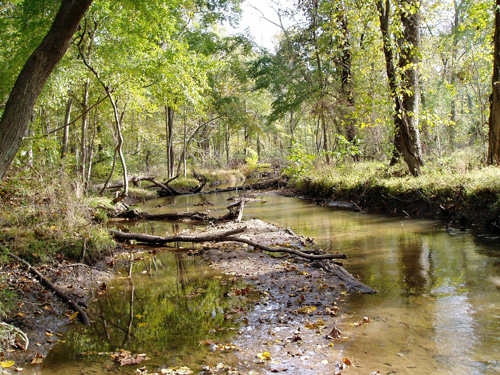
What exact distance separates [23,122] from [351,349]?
14.2ft

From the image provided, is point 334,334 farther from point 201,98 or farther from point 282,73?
point 282,73

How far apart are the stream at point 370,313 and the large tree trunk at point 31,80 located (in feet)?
7.36

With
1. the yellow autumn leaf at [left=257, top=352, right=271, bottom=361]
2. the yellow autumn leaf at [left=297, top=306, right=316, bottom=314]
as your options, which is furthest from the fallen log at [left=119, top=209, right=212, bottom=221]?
the yellow autumn leaf at [left=257, top=352, right=271, bottom=361]

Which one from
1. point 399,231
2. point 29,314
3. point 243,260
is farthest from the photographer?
point 399,231

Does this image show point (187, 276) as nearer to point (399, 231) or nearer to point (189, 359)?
point (189, 359)

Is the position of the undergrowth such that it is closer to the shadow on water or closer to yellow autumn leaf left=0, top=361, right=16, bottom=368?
the shadow on water

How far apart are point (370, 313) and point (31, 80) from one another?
4808mm

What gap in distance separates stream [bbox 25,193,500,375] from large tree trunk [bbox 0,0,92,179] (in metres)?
2.24

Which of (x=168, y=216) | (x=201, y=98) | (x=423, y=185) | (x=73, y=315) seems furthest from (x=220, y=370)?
(x=201, y=98)

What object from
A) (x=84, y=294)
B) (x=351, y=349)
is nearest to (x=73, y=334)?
(x=84, y=294)

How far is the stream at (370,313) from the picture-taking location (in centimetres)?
317

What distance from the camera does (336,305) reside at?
439 cm

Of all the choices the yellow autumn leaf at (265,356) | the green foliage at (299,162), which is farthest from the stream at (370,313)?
the green foliage at (299,162)

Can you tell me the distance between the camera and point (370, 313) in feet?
13.4
